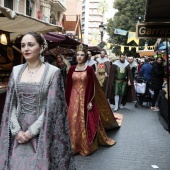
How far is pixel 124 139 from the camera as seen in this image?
23.1 ft

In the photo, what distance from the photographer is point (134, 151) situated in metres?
6.11

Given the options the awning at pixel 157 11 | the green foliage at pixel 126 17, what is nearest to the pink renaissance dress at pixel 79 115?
the awning at pixel 157 11

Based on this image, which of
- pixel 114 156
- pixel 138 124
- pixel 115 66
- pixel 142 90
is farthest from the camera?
pixel 142 90

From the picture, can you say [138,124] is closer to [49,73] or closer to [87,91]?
[87,91]

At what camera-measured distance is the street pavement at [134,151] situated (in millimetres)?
5309

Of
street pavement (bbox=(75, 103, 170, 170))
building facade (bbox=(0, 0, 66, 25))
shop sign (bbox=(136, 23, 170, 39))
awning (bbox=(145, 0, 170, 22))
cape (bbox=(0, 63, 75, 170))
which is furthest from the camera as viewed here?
building facade (bbox=(0, 0, 66, 25))

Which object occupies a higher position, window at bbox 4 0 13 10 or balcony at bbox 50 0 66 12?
balcony at bbox 50 0 66 12

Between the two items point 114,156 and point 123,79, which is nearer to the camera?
point 114,156

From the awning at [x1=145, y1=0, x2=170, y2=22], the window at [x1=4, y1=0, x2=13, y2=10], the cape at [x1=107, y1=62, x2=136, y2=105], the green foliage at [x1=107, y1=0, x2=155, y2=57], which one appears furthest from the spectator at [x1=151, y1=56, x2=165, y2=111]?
the green foliage at [x1=107, y1=0, x2=155, y2=57]

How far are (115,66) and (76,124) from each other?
16.7 feet

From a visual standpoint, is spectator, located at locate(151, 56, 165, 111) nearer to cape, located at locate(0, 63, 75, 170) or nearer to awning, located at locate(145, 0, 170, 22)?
awning, located at locate(145, 0, 170, 22)

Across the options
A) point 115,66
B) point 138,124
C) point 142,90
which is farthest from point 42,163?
point 142,90

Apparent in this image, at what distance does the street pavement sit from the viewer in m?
5.31

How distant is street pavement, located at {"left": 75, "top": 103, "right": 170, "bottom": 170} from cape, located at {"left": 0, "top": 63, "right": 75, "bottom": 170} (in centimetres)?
222
